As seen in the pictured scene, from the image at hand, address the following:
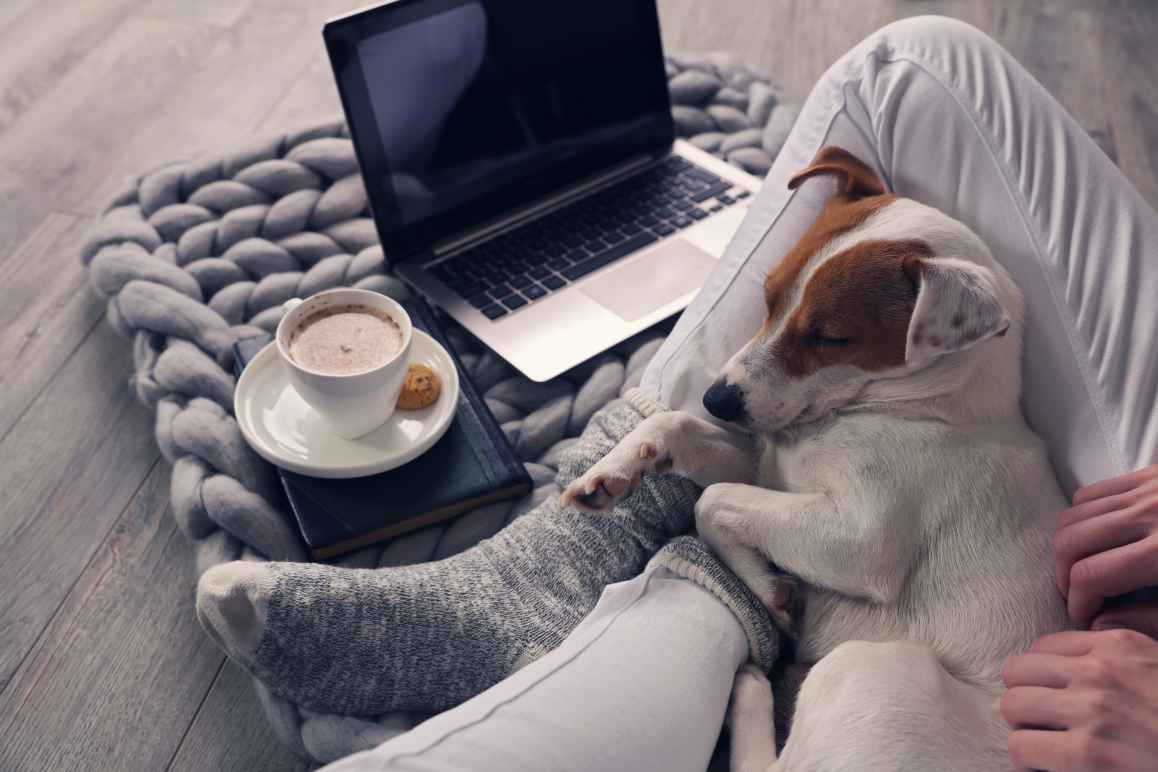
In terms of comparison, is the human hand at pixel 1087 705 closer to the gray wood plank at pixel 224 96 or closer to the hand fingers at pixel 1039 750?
the hand fingers at pixel 1039 750

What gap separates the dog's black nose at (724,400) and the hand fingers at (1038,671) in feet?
1.33

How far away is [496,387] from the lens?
1.67 meters

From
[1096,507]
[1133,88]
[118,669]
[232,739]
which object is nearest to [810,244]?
[1096,507]

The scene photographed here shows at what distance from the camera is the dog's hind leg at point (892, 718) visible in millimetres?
1026

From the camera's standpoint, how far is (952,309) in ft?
3.56

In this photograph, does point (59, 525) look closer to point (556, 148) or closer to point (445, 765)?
point (445, 765)

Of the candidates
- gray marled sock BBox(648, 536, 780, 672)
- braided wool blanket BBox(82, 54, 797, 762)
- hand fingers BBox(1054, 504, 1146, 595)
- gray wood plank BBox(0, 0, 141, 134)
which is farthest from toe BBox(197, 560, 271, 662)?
gray wood plank BBox(0, 0, 141, 134)

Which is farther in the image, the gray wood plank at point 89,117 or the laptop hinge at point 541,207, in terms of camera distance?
the gray wood plank at point 89,117

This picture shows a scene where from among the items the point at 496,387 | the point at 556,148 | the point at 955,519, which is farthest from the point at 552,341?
the point at 955,519

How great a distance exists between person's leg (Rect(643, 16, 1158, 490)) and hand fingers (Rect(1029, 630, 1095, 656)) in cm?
25

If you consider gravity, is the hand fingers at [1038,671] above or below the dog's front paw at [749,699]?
above

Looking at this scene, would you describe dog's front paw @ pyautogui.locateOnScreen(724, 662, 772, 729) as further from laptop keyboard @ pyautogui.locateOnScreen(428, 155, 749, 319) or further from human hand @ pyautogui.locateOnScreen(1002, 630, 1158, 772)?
laptop keyboard @ pyautogui.locateOnScreen(428, 155, 749, 319)

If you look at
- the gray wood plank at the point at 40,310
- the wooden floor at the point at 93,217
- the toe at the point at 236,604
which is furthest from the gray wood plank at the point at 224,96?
the toe at the point at 236,604

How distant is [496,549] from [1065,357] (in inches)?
29.8
